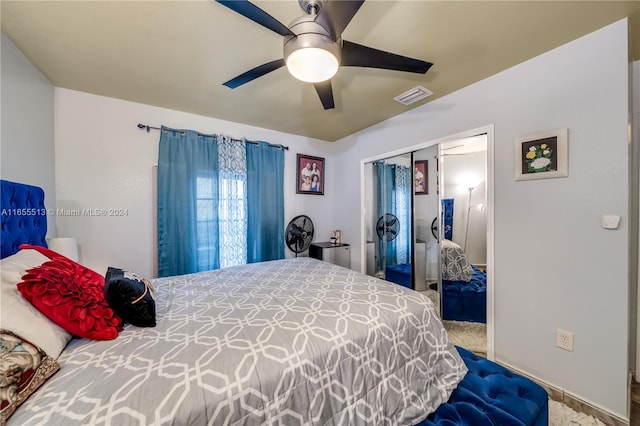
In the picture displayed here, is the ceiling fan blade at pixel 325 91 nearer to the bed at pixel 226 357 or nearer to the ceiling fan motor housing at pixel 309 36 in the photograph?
the ceiling fan motor housing at pixel 309 36

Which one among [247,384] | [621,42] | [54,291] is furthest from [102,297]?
[621,42]

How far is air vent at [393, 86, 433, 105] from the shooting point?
216cm

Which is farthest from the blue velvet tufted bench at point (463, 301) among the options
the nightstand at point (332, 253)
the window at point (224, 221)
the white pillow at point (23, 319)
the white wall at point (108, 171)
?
the white wall at point (108, 171)

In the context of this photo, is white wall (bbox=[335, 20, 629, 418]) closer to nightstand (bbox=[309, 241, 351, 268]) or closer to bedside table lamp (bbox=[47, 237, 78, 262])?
nightstand (bbox=[309, 241, 351, 268])

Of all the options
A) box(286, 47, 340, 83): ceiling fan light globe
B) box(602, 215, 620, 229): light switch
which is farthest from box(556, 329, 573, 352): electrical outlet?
box(286, 47, 340, 83): ceiling fan light globe

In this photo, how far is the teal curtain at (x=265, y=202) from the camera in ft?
9.84

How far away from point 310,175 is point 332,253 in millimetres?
1194

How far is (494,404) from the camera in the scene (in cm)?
115

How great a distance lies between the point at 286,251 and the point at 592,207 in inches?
115

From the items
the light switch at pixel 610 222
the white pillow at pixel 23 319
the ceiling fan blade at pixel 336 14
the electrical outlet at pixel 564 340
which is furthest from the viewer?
the electrical outlet at pixel 564 340

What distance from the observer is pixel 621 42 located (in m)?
1.41

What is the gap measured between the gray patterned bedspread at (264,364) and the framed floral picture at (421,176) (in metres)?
1.41

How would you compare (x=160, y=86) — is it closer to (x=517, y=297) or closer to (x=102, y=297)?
(x=102, y=297)

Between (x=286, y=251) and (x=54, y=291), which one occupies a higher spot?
(x=54, y=291)
